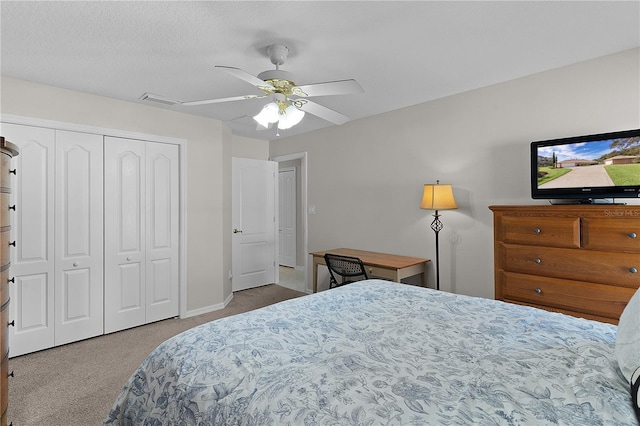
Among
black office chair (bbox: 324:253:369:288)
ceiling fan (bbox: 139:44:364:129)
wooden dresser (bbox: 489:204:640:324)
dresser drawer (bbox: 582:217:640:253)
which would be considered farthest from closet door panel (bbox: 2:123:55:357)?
dresser drawer (bbox: 582:217:640:253)

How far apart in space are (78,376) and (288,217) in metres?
4.77

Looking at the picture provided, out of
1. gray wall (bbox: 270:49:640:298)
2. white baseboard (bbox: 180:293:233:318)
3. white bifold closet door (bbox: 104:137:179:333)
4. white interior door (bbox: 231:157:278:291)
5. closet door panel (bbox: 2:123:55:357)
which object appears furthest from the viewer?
white interior door (bbox: 231:157:278:291)

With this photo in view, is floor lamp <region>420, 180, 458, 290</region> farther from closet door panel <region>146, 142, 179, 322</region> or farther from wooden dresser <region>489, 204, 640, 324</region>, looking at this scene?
closet door panel <region>146, 142, 179, 322</region>

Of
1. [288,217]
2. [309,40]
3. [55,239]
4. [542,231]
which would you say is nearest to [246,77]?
[309,40]

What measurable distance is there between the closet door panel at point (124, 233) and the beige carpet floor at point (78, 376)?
240 mm

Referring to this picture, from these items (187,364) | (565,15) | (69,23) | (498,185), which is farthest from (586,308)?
(69,23)

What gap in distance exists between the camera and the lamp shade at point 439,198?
3.14 meters

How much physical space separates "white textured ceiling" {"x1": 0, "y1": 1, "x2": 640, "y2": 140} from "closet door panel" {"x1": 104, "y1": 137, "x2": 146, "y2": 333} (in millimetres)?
715

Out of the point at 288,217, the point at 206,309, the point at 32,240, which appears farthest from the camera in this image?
the point at 288,217

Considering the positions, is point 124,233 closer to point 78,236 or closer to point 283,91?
point 78,236

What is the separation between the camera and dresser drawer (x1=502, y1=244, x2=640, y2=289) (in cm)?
201

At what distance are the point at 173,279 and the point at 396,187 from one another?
281 centimetres

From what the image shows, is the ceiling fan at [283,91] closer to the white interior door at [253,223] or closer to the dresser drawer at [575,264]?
the dresser drawer at [575,264]

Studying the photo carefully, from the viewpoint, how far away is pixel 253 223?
17.0ft
